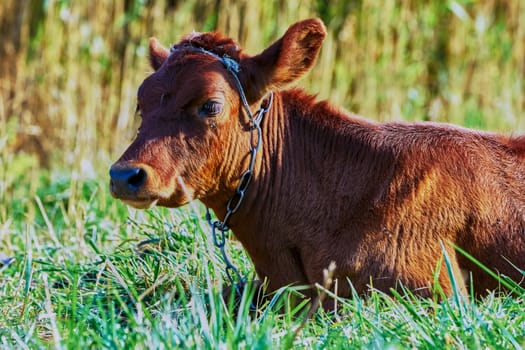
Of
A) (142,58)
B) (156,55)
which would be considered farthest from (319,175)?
(142,58)

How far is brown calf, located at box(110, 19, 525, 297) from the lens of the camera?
451 cm

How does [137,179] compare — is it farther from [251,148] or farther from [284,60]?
[284,60]

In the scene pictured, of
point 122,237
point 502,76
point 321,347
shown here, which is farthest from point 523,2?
point 321,347

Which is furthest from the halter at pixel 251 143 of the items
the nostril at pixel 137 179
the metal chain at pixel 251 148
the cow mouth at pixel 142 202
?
the nostril at pixel 137 179

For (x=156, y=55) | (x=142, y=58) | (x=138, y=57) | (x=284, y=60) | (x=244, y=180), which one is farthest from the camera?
(x=138, y=57)

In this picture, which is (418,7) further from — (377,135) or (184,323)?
(184,323)

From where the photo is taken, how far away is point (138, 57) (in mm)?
10289

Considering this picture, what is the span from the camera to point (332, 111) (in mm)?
4984

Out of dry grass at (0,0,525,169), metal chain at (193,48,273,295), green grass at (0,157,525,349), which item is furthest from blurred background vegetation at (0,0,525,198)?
metal chain at (193,48,273,295)

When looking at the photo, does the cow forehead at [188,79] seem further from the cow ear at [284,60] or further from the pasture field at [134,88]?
the pasture field at [134,88]

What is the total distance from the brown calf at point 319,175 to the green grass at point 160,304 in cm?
20

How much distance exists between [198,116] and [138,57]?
19.5 feet

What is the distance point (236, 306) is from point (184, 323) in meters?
1.31

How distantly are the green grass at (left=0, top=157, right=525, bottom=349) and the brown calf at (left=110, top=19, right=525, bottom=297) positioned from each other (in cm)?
20
